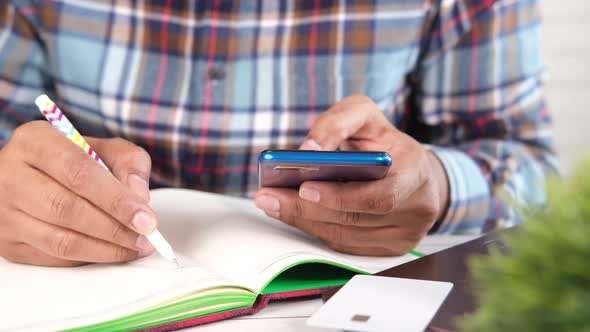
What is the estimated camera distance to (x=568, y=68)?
2193 mm

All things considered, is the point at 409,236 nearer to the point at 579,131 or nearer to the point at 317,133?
the point at 317,133

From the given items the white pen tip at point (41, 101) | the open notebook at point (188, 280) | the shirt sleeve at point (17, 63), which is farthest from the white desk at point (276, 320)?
the shirt sleeve at point (17, 63)

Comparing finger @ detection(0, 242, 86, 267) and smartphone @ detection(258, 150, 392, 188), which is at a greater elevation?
smartphone @ detection(258, 150, 392, 188)

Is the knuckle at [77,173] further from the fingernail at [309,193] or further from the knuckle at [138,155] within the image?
the fingernail at [309,193]

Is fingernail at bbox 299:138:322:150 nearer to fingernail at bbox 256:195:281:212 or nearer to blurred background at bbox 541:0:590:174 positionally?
fingernail at bbox 256:195:281:212

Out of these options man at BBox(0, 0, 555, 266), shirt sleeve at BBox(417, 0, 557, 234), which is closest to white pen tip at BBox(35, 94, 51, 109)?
man at BBox(0, 0, 555, 266)

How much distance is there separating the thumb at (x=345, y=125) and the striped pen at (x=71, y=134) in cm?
18

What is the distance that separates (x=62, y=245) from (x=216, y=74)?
51 centimetres

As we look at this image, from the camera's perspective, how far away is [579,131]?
88.3 inches

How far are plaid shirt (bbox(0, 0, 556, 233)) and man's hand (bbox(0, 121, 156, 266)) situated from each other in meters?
0.40

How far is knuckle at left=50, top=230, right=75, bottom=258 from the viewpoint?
2.04ft

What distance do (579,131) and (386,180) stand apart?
179 cm

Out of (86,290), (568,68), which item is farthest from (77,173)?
(568,68)

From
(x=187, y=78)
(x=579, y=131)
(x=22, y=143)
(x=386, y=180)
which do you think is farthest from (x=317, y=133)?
(x=579, y=131)
